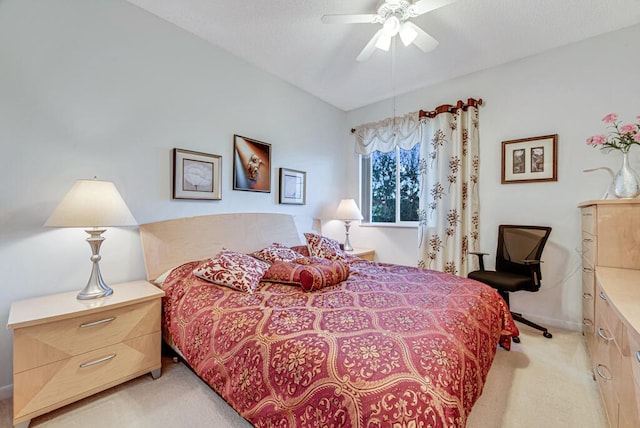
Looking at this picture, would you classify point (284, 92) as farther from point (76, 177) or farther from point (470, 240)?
point (470, 240)

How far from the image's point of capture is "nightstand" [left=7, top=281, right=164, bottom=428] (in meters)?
1.39

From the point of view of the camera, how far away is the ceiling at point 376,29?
7.06 ft

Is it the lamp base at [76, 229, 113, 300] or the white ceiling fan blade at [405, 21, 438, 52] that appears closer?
the lamp base at [76, 229, 113, 300]

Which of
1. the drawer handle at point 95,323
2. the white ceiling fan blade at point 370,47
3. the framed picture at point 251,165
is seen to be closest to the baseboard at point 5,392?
the drawer handle at point 95,323

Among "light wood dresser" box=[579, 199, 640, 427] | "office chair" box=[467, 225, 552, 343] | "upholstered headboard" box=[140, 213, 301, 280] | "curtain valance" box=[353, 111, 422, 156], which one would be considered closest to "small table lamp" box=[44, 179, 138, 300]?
"upholstered headboard" box=[140, 213, 301, 280]

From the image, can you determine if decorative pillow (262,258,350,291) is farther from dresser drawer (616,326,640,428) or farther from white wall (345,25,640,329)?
white wall (345,25,640,329)

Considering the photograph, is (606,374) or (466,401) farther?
(606,374)

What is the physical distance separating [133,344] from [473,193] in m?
3.48

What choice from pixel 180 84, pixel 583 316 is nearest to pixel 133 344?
pixel 180 84

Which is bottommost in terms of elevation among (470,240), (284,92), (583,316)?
(583,316)

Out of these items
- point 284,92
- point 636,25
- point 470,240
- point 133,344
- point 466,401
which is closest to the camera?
point 466,401

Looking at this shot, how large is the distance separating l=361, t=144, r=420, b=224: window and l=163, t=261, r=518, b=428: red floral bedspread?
6.36 feet

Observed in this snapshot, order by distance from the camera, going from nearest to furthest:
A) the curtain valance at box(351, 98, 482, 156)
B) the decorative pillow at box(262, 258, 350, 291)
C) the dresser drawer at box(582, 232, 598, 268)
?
Answer: the decorative pillow at box(262, 258, 350, 291), the dresser drawer at box(582, 232, 598, 268), the curtain valance at box(351, 98, 482, 156)

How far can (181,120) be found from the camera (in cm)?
247
